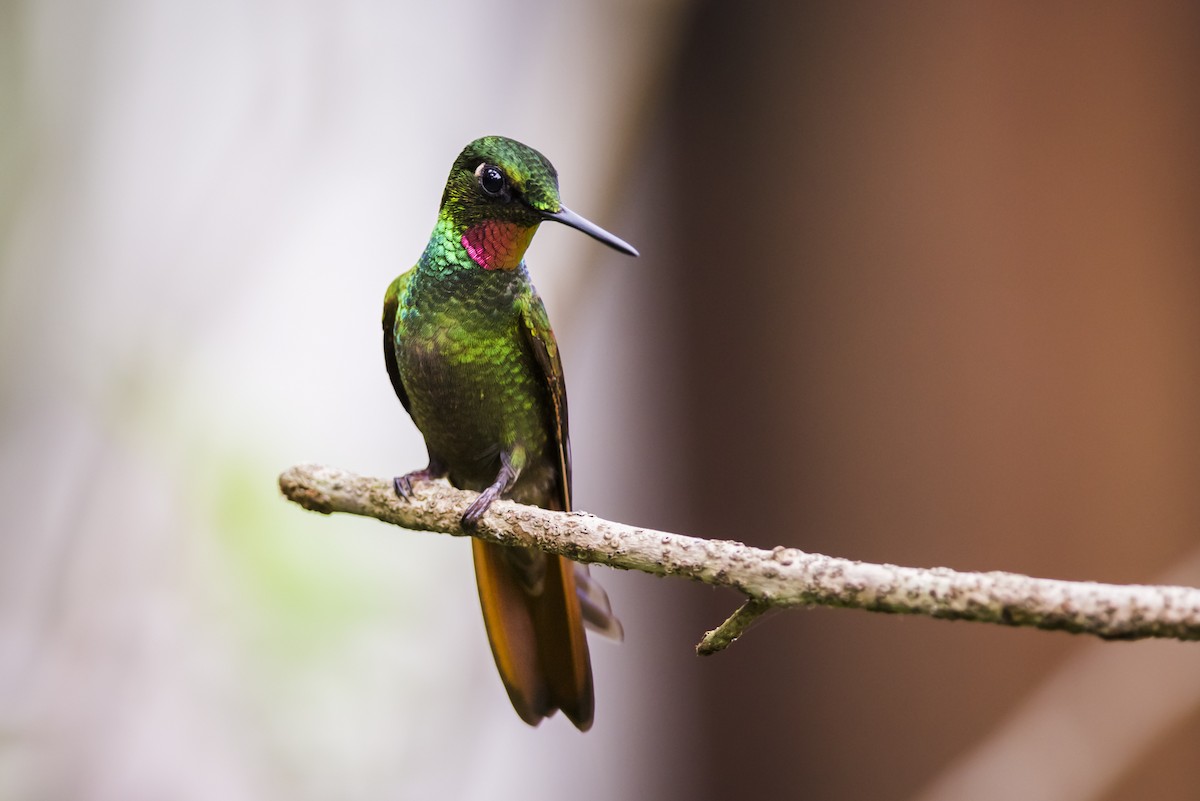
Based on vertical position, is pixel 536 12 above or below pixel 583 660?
above

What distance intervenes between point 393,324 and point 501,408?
0.53 feet

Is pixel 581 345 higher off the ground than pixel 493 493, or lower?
higher

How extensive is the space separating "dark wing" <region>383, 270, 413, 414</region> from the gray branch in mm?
286

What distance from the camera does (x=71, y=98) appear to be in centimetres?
186

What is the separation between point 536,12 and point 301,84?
0.50 metres

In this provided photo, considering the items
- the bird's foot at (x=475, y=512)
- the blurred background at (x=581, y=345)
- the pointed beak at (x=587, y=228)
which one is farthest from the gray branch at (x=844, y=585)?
the blurred background at (x=581, y=345)

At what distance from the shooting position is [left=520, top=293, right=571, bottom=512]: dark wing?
1.03 m

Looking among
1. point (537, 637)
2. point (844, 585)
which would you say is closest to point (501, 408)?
point (537, 637)

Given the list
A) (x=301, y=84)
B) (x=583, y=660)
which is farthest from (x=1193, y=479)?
(x=301, y=84)

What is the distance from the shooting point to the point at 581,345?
2.07 metres

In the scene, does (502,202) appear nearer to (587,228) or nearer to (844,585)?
(587,228)

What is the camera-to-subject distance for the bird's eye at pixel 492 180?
34.4 inches

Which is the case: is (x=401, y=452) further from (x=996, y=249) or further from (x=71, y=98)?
(x=996, y=249)

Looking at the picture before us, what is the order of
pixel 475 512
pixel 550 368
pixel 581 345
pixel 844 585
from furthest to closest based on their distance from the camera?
pixel 581 345, pixel 550 368, pixel 475 512, pixel 844 585
